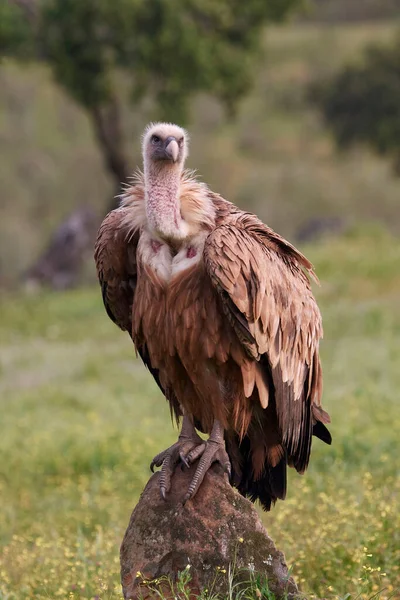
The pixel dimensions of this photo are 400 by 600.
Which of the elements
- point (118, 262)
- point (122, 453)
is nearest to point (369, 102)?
point (122, 453)

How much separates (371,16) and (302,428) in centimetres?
5377

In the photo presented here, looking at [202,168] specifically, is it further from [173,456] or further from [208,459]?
[208,459]

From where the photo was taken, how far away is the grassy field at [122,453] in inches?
188

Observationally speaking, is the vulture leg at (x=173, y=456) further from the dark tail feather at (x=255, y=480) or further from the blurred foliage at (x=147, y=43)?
the blurred foliage at (x=147, y=43)

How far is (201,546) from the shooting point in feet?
13.4

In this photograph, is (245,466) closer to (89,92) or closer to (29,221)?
(89,92)

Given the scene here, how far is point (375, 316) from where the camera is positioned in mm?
14664

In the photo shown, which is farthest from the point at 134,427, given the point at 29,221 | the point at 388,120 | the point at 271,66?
the point at 271,66

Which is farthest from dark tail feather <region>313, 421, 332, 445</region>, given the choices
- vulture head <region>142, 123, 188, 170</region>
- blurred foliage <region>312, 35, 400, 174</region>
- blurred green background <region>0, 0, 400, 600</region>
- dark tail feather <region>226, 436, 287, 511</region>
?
blurred foliage <region>312, 35, 400, 174</region>

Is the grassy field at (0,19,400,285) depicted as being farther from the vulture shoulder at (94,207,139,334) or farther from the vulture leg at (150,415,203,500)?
the vulture leg at (150,415,203,500)

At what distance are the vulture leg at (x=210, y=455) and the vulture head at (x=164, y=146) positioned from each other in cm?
117

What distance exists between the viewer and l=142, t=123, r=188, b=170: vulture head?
4422mm

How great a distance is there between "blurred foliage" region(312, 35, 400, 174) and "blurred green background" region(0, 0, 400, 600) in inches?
2.5

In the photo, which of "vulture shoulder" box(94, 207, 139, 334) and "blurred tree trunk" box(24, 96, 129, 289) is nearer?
"vulture shoulder" box(94, 207, 139, 334)
